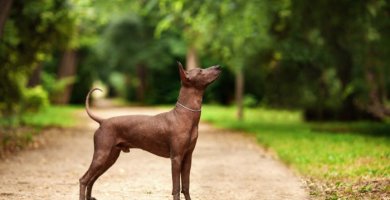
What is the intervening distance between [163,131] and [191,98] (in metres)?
0.53

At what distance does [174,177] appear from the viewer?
7.32 meters

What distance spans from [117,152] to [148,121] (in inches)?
→ 22.0

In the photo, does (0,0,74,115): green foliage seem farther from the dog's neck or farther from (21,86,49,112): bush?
the dog's neck

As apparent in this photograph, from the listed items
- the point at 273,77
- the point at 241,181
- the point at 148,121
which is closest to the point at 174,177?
the point at 148,121

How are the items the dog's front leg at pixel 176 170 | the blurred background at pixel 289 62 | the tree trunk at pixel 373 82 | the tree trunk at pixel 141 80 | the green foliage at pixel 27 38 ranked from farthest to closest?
the tree trunk at pixel 141 80
the tree trunk at pixel 373 82
the green foliage at pixel 27 38
the blurred background at pixel 289 62
the dog's front leg at pixel 176 170

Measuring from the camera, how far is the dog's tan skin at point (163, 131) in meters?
7.34

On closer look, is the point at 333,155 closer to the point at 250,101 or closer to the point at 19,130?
the point at 19,130

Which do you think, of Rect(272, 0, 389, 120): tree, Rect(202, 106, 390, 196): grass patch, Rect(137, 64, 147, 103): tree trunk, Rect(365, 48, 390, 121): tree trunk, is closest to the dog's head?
Rect(202, 106, 390, 196): grass patch

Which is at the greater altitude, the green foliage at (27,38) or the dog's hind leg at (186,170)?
the green foliage at (27,38)

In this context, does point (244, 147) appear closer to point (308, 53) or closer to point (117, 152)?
point (308, 53)

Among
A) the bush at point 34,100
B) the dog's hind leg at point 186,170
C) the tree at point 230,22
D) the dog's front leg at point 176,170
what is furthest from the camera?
the bush at point 34,100

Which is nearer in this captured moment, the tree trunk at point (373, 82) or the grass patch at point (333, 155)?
the grass patch at point (333, 155)

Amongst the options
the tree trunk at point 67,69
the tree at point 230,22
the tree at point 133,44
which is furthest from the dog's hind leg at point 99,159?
the tree trunk at point 67,69

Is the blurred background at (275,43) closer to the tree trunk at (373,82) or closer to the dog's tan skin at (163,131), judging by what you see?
the tree trunk at (373,82)
